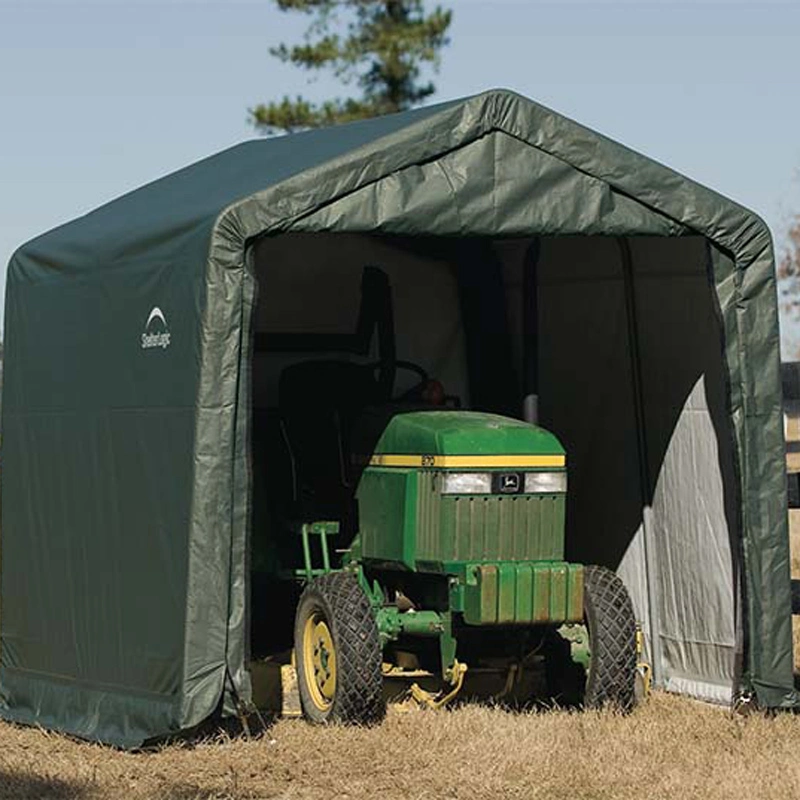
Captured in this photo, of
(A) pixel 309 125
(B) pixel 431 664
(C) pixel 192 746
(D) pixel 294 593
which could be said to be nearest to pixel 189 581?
(C) pixel 192 746

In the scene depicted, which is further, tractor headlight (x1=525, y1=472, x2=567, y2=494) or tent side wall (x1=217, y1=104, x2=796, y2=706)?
tractor headlight (x1=525, y1=472, x2=567, y2=494)

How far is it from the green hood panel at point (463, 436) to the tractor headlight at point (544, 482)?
10cm

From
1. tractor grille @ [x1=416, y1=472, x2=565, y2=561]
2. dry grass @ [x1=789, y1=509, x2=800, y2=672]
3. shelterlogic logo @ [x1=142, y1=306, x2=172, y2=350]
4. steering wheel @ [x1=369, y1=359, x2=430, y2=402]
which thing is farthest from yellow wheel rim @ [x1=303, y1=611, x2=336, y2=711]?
dry grass @ [x1=789, y1=509, x2=800, y2=672]

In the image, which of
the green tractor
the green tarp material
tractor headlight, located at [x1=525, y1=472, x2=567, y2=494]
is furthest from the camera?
tractor headlight, located at [x1=525, y1=472, x2=567, y2=494]

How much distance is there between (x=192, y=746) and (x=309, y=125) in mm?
21844

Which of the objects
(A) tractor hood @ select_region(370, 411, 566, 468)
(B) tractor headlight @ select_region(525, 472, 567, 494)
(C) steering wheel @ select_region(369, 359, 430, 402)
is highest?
(C) steering wheel @ select_region(369, 359, 430, 402)

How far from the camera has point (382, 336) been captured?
12000 mm

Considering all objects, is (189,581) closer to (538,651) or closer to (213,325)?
(213,325)

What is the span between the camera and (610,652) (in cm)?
981

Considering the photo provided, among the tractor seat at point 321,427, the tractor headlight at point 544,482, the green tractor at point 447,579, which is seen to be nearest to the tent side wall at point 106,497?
the green tractor at point 447,579

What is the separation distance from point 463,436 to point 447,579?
681 millimetres

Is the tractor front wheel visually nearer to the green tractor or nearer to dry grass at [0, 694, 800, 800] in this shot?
the green tractor

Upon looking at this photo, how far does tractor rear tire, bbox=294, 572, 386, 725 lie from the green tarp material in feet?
2.09

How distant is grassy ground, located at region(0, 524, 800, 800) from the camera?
322 inches
